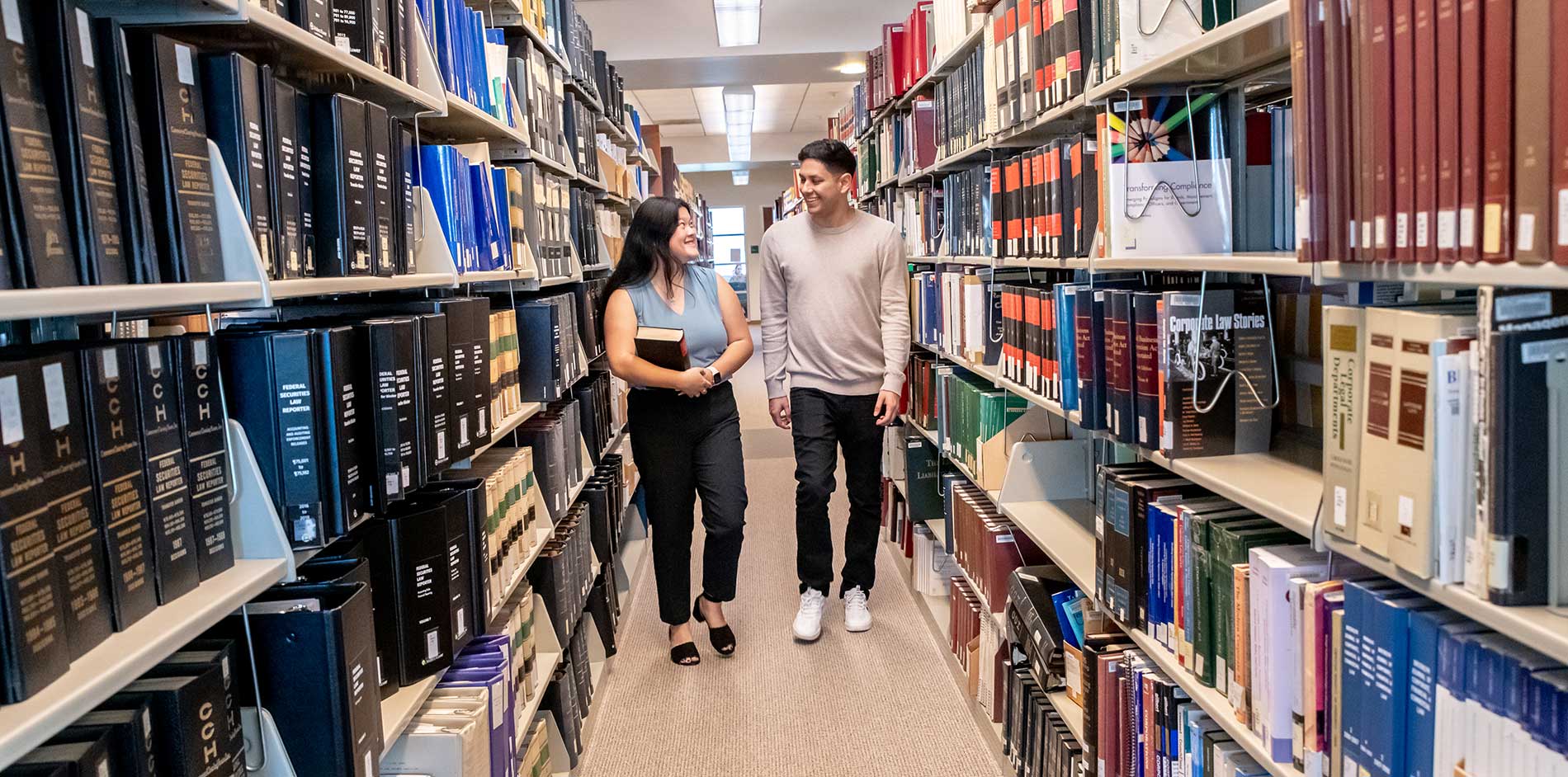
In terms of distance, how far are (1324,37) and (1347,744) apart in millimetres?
807

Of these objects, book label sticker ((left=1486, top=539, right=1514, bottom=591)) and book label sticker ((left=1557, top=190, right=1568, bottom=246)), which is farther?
book label sticker ((left=1486, top=539, right=1514, bottom=591))

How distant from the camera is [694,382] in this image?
3.23 metres

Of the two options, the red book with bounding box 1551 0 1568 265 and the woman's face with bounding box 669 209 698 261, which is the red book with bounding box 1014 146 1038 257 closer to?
the woman's face with bounding box 669 209 698 261

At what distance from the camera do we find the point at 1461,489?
1076 millimetres

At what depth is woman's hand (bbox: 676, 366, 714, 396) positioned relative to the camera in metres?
3.21

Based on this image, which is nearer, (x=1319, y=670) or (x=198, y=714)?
(x=198, y=714)

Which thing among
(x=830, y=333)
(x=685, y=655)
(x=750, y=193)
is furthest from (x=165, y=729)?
(x=750, y=193)

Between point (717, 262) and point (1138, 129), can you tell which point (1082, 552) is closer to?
point (1138, 129)

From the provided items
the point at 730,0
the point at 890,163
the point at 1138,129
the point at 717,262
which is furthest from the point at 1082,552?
the point at 717,262

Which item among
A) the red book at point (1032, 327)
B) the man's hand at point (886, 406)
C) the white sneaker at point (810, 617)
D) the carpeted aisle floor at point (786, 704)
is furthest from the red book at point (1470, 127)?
the white sneaker at point (810, 617)

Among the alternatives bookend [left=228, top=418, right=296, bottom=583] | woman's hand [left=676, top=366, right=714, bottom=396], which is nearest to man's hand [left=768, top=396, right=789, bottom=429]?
woman's hand [left=676, top=366, right=714, bottom=396]

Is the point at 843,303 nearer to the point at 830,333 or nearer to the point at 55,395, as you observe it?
the point at 830,333

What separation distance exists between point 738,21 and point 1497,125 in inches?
236

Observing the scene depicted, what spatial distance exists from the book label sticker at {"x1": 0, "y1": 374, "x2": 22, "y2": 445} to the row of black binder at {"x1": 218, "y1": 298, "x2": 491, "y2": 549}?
44 centimetres
